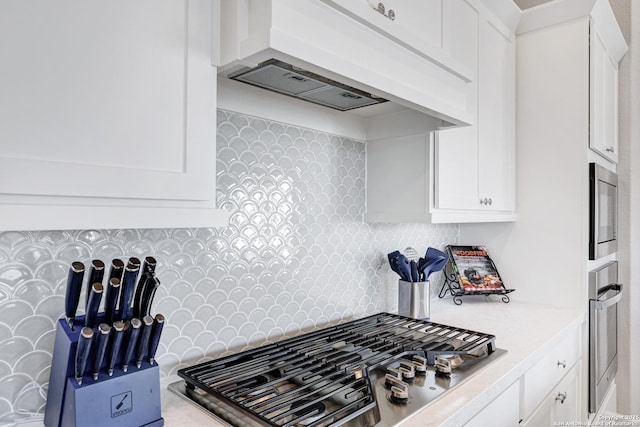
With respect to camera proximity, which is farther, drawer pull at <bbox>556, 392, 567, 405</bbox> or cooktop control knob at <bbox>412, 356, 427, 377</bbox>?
drawer pull at <bbox>556, 392, 567, 405</bbox>

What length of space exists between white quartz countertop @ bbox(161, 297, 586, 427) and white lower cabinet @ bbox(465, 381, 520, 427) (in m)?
0.03

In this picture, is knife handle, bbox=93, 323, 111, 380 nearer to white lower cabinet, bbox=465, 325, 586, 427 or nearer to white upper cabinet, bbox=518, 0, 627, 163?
white lower cabinet, bbox=465, 325, 586, 427

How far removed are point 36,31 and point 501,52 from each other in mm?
2061

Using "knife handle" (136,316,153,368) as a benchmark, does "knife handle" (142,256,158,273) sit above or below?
above

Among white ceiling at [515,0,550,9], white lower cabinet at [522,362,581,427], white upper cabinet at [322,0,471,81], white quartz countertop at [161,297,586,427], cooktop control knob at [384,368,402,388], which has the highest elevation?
white ceiling at [515,0,550,9]

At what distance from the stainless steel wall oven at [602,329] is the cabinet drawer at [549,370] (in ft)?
0.54

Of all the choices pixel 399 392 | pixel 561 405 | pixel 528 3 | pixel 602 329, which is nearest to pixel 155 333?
pixel 399 392

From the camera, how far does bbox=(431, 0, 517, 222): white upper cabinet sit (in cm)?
167

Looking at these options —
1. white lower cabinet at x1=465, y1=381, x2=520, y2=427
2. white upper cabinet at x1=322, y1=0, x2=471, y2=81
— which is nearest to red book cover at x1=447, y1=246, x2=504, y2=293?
white lower cabinet at x1=465, y1=381, x2=520, y2=427

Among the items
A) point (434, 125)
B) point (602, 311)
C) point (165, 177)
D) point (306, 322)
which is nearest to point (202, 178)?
point (165, 177)

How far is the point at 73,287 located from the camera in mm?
830

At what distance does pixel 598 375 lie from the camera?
2.15 metres

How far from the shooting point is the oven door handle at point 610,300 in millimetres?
2089

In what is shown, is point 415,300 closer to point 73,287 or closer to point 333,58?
point 333,58
